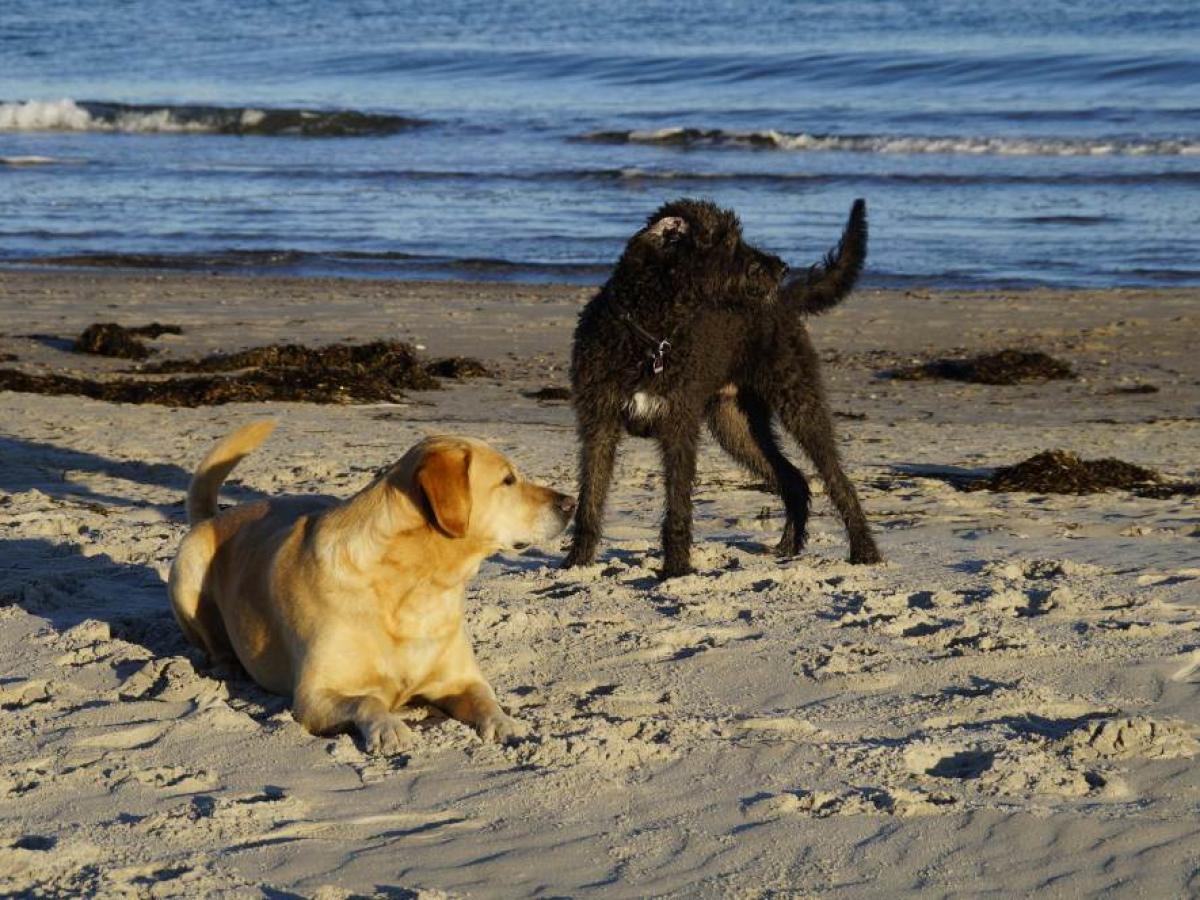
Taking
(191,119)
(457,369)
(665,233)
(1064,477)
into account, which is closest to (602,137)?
(191,119)

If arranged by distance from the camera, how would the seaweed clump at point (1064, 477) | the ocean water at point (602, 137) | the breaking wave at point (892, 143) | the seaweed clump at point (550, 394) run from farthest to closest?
the breaking wave at point (892, 143), the ocean water at point (602, 137), the seaweed clump at point (550, 394), the seaweed clump at point (1064, 477)

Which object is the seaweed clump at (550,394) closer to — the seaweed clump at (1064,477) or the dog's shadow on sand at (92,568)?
the dog's shadow on sand at (92,568)

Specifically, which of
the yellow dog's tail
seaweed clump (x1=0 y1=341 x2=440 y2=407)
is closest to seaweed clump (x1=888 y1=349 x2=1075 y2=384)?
seaweed clump (x1=0 y1=341 x2=440 y2=407)

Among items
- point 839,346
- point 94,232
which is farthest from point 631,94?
point 839,346

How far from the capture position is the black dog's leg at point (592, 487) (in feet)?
21.9

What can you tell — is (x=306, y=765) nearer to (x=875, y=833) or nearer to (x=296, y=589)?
(x=296, y=589)

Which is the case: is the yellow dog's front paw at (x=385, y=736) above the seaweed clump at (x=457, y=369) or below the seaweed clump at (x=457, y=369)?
above

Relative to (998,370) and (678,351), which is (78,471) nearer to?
(678,351)

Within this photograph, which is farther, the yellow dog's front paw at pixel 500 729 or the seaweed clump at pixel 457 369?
the seaweed clump at pixel 457 369

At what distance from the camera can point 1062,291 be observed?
600 inches

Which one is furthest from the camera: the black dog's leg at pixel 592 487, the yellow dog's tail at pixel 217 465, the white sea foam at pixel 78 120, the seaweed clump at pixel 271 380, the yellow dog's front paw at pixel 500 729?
the white sea foam at pixel 78 120

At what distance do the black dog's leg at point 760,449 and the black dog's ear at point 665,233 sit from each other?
3.00ft

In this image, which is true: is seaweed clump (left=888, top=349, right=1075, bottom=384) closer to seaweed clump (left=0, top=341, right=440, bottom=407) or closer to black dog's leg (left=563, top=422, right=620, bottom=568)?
seaweed clump (left=0, top=341, right=440, bottom=407)

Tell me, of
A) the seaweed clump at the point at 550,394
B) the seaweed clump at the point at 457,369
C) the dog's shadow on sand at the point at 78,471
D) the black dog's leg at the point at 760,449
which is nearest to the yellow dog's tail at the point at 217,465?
the dog's shadow on sand at the point at 78,471
